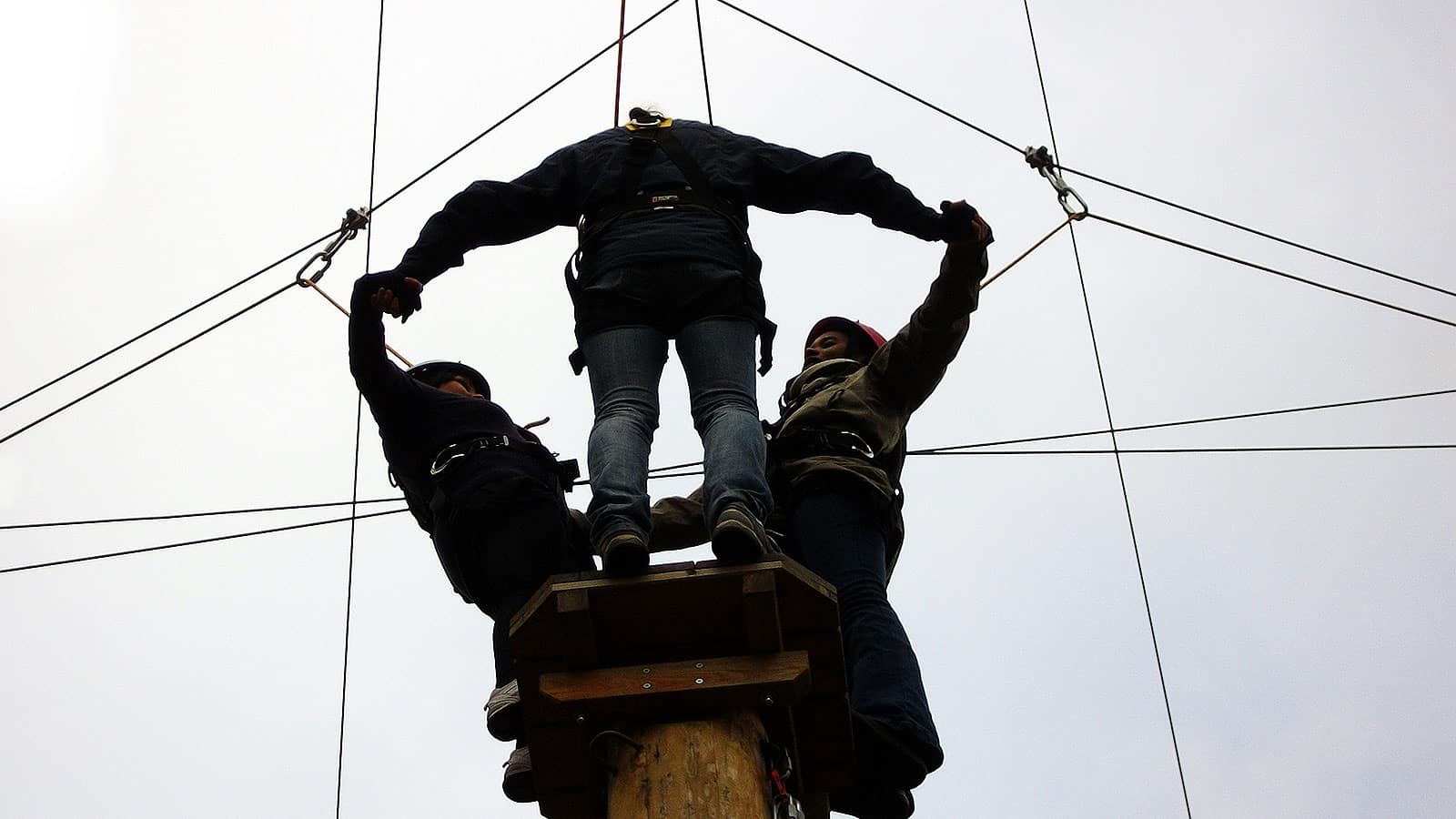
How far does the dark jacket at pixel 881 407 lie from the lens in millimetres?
4383

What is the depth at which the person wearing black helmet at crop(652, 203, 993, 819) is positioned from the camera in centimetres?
368

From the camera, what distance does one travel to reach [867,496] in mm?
4297

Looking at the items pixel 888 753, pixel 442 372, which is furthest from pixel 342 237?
pixel 888 753

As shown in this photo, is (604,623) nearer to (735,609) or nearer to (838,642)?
(735,609)

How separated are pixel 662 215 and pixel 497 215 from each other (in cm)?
42

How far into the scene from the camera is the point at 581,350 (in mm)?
3963

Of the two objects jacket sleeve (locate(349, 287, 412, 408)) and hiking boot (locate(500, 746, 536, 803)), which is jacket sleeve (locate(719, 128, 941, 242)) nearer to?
jacket sleeve (locate(349, 287, 412, 408))

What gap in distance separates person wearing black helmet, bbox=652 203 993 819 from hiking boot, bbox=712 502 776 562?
0.50 metres

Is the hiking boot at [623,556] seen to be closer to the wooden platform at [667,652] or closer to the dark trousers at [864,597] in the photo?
the wooden platform at [667,652]

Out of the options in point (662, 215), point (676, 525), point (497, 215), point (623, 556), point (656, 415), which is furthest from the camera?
Answer: point (676, 525)

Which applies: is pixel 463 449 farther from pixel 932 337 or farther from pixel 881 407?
pixel 932 337

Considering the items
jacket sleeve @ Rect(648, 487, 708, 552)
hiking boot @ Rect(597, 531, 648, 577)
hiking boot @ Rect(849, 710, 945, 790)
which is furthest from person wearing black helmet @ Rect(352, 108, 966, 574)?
jacket sleeve @ Rect(648, 487, 708, 552)

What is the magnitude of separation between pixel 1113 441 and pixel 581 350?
131 inches

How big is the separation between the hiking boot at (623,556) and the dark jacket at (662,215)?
0.74 metres
